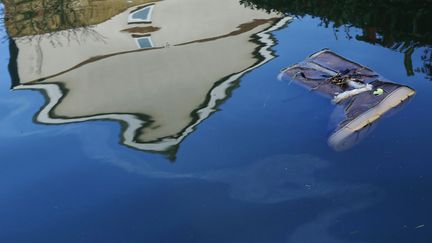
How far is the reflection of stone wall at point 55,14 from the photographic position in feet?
20.8

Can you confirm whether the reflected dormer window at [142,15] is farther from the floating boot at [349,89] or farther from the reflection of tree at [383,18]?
the floating boot at [349,89]

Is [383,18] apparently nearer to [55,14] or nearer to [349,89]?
[349,89]

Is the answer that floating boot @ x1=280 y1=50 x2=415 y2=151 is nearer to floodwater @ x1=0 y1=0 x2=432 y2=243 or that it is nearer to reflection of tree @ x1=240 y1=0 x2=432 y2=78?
floodwater @ x1=0 y1=0 x2=432 y2=243

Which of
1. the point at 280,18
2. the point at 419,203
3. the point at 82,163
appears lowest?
the point at 419,203

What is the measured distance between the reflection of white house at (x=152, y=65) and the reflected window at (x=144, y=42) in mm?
13

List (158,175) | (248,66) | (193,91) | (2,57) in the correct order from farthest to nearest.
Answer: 1. (2,57)
2. (248,66)
3. (193,91)
4. (158,175)

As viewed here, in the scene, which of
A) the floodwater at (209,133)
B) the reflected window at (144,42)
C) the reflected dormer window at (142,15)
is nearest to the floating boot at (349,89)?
the floodwater at (209,133)

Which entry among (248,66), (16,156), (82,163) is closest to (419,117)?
(248,66)

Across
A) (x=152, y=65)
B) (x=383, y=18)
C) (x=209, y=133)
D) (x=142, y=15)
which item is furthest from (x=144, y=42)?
(x=383, y=18)

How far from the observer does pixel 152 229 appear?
10.4 ft

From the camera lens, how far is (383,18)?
5.57m

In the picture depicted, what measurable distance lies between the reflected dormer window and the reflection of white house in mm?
14

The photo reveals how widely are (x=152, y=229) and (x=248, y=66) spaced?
243 cm

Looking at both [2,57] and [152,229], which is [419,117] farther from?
[2,57]
